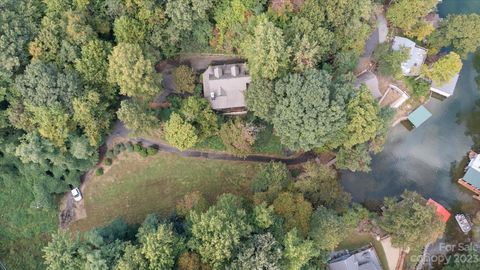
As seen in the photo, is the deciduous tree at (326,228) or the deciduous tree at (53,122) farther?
the deciduous tree at (53,122)

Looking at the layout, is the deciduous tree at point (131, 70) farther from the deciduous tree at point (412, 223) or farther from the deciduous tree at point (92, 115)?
the deciduous tree at point (412, 223)

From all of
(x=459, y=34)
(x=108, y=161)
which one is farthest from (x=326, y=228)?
(x=459, y=34)

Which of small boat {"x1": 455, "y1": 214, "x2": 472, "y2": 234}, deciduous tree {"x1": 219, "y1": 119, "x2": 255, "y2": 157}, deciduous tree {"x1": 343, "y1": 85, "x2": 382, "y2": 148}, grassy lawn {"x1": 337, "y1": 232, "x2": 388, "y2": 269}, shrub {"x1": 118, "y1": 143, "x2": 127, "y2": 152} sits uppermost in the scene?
deciduous tree {"x1": 343, "y1": 85, "x2": 382, "y2": 148}

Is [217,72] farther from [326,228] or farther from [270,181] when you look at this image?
[326,228]

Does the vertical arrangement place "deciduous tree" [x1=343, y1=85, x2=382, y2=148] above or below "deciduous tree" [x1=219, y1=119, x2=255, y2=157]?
above

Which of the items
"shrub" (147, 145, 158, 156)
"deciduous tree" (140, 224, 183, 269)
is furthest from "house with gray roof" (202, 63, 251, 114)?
"deciduous tree" (140, 224, 183, 269)

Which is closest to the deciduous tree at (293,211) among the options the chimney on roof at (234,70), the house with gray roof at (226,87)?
the house with gray roof at (226,87)

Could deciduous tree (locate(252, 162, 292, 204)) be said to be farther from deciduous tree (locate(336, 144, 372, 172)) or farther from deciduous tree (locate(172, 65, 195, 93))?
deciduous tree (locate(172, 65, 195, 93))
